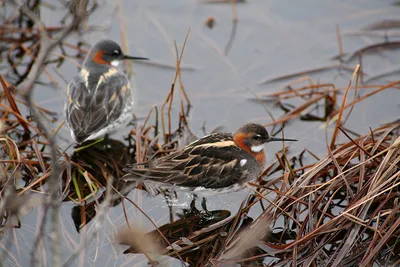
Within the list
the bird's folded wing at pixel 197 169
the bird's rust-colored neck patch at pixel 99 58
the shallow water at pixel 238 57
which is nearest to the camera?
the bird's folded wing at pixel 197 169

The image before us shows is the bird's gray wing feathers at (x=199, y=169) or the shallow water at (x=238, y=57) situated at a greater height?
the shallow water at (x=238, y=57)

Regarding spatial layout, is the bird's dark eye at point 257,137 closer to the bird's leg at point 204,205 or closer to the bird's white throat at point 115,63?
the bird's leg at point 204,205

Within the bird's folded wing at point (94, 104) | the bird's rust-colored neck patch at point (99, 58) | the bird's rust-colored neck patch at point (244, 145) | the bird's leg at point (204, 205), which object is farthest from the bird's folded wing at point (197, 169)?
the bird's rust-colored neck patch at point (99, 58)

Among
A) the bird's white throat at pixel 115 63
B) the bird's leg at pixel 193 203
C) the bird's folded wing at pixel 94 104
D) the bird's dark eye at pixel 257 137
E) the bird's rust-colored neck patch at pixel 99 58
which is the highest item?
the bird's rust-colored neck patch at pixel 99 58

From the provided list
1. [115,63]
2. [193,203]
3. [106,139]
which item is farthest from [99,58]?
[193,203]

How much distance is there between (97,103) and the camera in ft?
19.9

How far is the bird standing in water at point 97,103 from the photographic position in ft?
19.2

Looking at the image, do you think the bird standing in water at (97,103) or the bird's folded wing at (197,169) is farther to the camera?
the bird standing in water at (97,103)

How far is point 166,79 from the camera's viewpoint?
23.8 ft

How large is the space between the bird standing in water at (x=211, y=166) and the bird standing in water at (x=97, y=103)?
2.84 ft

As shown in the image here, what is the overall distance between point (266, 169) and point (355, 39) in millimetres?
3146

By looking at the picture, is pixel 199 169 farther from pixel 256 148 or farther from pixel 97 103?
pixel 97 103

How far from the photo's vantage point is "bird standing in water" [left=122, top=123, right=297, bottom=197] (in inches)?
200

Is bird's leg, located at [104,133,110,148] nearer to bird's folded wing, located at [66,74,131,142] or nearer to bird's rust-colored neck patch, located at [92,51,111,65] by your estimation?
bird's folded wing, located at [66,74,131,142]
